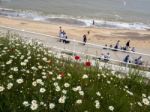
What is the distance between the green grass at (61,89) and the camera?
15.7 ft

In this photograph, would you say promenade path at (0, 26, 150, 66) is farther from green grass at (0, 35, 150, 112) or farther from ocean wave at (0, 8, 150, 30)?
ocean wave at (0, 8, 150, 30)

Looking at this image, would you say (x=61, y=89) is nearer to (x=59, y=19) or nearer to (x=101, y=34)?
(x=101, y=34)

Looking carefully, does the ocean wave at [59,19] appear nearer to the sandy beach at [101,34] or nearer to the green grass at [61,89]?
the sandy beach at [101,34]

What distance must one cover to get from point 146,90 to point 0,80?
2808 mm

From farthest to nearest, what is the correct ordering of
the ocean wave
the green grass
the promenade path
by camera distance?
the ocean wave, the promenade path, the green grass

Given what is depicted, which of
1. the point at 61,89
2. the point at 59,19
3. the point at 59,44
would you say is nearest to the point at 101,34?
the point at 59,19

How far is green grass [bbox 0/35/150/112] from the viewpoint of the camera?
4793 mm

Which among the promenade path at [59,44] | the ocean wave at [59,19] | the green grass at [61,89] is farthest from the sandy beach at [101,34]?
the green grass at [61,89]

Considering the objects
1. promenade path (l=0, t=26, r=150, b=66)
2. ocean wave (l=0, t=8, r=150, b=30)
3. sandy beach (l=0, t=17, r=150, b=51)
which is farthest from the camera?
ocean wave (l=0, t=8, r=150, b=30)

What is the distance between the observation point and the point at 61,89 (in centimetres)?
520

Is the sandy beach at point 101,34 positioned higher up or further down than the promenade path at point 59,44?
further down

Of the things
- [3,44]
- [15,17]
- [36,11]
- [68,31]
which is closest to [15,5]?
[36,11]

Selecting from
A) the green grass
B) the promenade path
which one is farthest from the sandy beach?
the green grass

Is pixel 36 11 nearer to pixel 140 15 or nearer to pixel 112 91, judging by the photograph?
pixel 140 15
